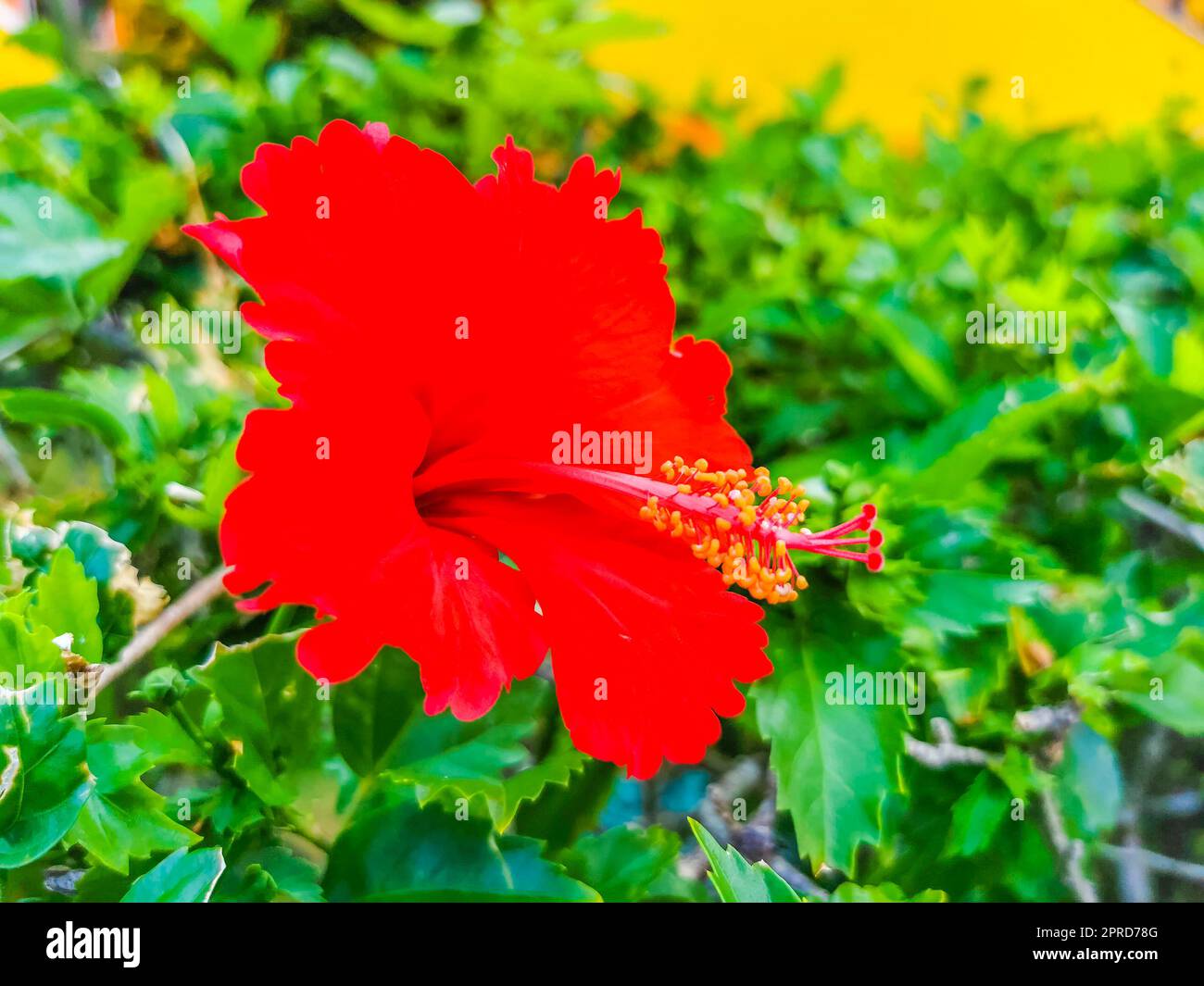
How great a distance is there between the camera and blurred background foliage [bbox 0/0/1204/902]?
588 millimetres

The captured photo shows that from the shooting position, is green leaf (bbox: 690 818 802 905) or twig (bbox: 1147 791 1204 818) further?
twig (bbox: 1147 791 1204 818)

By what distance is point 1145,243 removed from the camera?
130cm

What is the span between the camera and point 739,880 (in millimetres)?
574

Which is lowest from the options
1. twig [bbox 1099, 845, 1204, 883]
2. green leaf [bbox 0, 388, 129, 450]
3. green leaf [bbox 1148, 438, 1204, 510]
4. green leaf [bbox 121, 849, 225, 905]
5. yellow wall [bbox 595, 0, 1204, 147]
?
twig [bbox 1099, 845, 1204, 883]

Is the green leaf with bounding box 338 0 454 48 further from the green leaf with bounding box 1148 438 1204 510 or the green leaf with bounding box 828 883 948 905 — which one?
the green leaf with bounding box 828 883 948 905

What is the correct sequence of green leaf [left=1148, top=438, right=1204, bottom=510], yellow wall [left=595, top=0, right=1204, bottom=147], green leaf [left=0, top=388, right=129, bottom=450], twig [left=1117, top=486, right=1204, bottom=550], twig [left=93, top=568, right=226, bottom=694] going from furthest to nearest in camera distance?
yellow wall [left=595, top=0, right=1204, bottom=147]
twig [left=1117, top=486, right=1204, bottom=550]
green leaf [left=1148, top=438, right=1204, bottom=510]
green leaf [left=0, top=388, right=129, bottom=450]
twig [left=93, top=568, right=226, bottom=694]

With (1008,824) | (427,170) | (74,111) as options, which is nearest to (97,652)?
(427,170)

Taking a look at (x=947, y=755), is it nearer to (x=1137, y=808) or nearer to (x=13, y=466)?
(x=1137, y=808)

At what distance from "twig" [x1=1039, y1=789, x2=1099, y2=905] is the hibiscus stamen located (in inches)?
14.5

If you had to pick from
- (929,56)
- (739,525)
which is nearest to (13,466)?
(739,525)

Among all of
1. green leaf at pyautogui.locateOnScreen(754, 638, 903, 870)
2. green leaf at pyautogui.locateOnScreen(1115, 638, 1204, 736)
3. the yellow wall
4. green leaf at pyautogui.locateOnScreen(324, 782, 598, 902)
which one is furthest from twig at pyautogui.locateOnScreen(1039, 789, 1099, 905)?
the yellow wall

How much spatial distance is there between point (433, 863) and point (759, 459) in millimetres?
632

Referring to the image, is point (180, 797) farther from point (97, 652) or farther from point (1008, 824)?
point (1008, 824)

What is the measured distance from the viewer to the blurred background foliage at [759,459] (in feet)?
1.93
